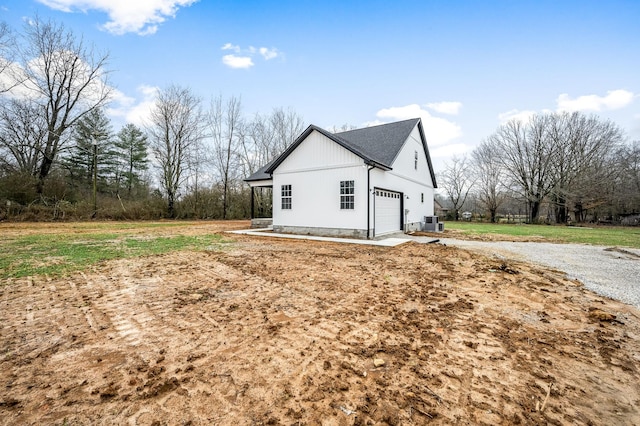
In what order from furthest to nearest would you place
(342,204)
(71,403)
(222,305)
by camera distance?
1. (342,204)
2. (222,305)
3. (71,403)

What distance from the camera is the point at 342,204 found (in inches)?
448

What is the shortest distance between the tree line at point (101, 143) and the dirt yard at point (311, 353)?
18048 mm

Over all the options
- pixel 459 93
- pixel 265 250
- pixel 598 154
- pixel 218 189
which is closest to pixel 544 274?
pixel 265 250

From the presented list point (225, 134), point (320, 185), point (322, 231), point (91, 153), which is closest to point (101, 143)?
point (91, 153)

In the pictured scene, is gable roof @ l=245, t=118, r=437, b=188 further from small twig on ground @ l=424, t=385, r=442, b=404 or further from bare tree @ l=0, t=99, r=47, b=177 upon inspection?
bare tree @ l=0, t=99, r=47, b=177

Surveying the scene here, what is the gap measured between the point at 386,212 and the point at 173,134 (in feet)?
66.7

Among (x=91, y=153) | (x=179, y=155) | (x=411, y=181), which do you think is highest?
(x=179, y=155)

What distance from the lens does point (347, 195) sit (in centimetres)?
1122

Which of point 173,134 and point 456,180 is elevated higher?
point 173,134

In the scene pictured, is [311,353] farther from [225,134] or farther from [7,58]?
[225,134]

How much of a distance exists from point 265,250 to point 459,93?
15336 millimetres

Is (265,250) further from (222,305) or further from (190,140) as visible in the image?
(190,140)

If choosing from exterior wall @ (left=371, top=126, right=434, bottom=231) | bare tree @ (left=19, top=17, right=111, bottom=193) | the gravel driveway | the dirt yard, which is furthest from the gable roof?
bare tree @ (left=19, top=17, right=111, bottom=193)

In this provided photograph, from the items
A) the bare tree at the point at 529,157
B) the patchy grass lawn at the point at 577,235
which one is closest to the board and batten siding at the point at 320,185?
the patchy grass lawn at the point at 577,235
